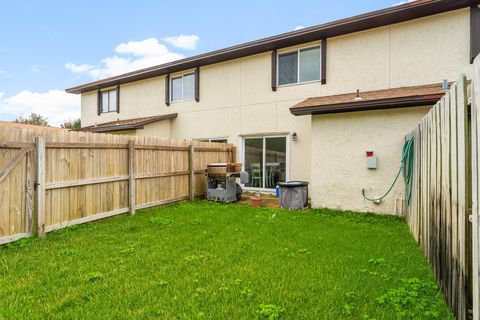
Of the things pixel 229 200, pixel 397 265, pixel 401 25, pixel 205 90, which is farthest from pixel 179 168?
pixel 401 25

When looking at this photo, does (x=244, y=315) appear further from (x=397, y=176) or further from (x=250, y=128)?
(x=250, y=128)

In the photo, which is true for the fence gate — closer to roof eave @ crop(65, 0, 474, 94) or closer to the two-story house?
the two-story house

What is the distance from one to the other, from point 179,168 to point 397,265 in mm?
6463

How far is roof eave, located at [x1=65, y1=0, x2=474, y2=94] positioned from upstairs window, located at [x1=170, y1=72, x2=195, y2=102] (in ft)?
1.34

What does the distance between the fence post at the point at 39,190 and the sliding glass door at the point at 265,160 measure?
701 centimetres

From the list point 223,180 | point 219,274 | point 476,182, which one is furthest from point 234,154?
point 476,182

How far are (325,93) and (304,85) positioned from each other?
80 cm

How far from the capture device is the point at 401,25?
26.6 feet

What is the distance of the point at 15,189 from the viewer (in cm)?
457

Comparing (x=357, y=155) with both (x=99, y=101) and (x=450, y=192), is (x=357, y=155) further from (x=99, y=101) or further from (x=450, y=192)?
(x=99, y=101)

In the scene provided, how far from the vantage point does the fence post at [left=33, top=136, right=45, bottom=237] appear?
4.87m

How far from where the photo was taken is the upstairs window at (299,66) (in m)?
9.48

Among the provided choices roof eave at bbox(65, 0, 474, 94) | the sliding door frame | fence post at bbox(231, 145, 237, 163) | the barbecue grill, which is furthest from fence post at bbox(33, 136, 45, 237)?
roof eave at bbox(65, 0, 474, 94)

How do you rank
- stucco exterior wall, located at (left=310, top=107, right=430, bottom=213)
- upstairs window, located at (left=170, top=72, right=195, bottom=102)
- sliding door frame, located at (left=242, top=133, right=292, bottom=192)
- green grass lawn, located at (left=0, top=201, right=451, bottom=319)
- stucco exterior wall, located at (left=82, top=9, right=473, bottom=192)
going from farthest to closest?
upstairs window, located at (left=170, top=72, right=195, bottom=102) < sliding door frame, located at (left=242, top=133, right=292, bottom=192) < stucco exterior wall, located at (left=82, top=9, right=473, bottom=192) < stucco exterior wall, located at (left=310, top=107, right=430, bottom=213) < green grass lawn, located at (left=0, top=201, right=451, bottom=319)
